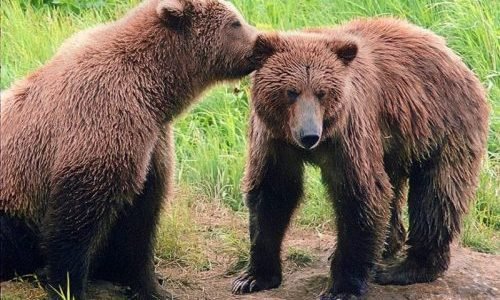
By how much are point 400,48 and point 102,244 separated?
6.96 feet

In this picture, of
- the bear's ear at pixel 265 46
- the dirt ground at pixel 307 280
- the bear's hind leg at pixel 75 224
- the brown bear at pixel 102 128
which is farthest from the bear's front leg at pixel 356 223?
the bear's hind leg at pixel 75 224

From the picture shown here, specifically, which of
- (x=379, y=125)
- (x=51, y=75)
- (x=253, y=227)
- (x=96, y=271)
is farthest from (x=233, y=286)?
(x=51, y=75)

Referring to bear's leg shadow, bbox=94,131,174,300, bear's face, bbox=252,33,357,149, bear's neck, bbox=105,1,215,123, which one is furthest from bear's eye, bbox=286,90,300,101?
bear's leg shadow, bbox=94,131,174,300

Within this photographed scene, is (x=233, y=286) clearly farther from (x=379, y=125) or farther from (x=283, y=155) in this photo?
(x=379, y=125)

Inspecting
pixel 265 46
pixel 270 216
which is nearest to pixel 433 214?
pixel 270 216

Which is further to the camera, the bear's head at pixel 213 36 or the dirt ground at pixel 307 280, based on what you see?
the dirt ground at pixel 307 280

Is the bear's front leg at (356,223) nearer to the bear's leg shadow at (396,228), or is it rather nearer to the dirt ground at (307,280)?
the dirt ground at (307,280)

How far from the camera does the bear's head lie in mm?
5570

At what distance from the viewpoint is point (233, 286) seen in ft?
20.7

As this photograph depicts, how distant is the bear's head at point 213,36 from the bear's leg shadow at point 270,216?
0.69 metres

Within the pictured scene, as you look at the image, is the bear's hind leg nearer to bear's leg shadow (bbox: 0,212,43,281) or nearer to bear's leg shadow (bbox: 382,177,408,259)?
bear's leg shadow (bbox: 0,212,43,281)

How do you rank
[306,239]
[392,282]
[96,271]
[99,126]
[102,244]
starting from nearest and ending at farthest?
[99,126]
[102,244]
[96,271]
[392,282]
[306,239]

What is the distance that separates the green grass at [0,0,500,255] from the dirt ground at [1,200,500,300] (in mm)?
305

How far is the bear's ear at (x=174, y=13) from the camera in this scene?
18.0ft
